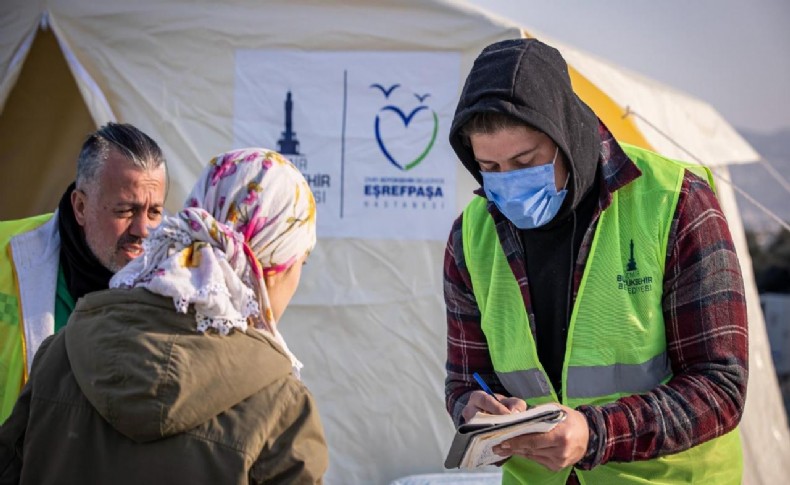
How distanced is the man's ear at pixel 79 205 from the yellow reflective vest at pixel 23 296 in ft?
0.31

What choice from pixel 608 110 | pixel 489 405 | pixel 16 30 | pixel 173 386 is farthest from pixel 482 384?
pixel 16 30

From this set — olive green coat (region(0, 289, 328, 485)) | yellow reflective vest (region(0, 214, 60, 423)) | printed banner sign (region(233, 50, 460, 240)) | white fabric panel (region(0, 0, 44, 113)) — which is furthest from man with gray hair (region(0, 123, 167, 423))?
white fabric panel (region(0, 0, 44, 113))

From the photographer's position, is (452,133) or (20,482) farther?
(452,133)

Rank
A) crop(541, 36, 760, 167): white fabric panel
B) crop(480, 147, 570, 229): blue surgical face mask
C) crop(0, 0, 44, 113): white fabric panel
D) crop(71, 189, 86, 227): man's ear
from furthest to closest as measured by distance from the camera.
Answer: crop(541, 36, 760, 167): white fabric panel, crop(0, 0, 44, 113): white fabric panel, crop(71, 189, 86, 227): man's ear, crop(480, 147, 570, 229): blue surgical face mask

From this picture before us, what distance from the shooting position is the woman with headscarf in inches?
54.6

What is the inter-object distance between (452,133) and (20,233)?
4.29ft

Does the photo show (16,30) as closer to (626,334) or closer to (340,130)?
(340,130)

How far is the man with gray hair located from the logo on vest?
1.29m

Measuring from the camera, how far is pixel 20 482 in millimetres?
1473

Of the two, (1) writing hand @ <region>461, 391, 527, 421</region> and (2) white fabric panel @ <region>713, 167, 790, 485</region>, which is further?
(2) white fabric panel @ <region>713, 167, 790, 485</region>

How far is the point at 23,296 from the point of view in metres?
2.29

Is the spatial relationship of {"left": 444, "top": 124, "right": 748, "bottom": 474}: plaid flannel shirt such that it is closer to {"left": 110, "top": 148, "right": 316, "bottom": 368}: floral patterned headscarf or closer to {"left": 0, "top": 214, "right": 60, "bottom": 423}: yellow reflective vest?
{"left": 110, "top": 148, "right": 316, "bottom": 368}: floral patterned headscarf

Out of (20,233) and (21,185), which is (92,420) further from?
(21,185)

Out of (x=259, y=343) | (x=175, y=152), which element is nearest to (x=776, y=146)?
(x=175, y=152)
